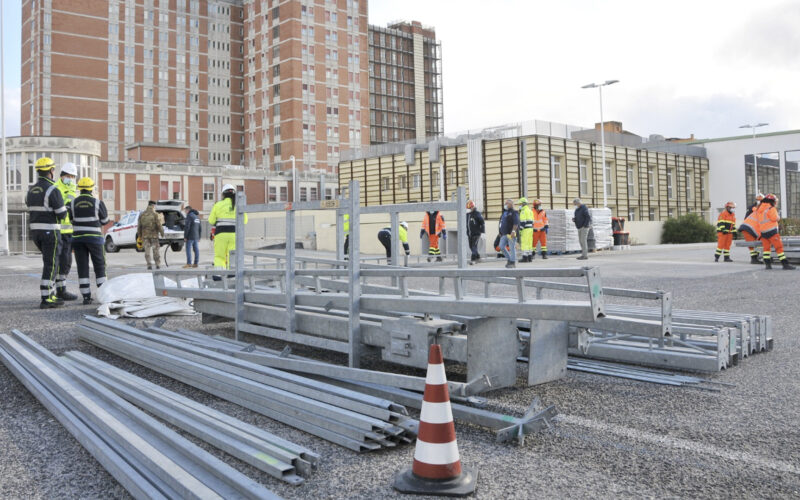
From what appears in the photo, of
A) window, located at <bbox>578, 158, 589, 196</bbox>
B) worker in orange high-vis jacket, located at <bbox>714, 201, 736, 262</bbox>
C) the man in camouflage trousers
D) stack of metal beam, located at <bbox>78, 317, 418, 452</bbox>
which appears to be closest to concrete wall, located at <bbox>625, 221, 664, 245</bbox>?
window, located at <bbox>578, 158, 589, 196</bbox>

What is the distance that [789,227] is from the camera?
1267 inches

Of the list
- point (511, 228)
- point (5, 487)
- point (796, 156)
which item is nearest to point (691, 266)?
point (511, 228)

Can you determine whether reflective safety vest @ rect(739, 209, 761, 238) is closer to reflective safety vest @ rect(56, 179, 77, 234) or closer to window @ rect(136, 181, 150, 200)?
reflective safety vest @ rect(56, 179, 77, 234)

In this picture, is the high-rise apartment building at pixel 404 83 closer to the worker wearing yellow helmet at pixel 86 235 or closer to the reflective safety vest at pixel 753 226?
the reflective safety vest at pixel 753 226

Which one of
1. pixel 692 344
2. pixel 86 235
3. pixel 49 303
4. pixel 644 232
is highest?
pixel 644 232

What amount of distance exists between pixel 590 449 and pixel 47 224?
29.7ft

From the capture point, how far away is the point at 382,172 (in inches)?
1797

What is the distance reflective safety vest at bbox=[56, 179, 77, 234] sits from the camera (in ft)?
33.4

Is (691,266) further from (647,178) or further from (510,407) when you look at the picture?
(647,178)

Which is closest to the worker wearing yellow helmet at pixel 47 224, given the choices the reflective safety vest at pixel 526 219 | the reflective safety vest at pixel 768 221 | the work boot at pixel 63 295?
the work boot at pixel 63 295

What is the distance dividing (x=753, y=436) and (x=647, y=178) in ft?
145

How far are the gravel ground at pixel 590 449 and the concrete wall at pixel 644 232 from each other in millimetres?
34769

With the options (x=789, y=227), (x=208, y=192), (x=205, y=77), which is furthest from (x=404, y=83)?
(x=789, y=227)

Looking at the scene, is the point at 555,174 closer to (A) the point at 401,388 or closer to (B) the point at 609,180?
(B) the point at 609,180
